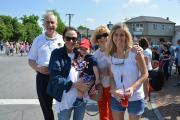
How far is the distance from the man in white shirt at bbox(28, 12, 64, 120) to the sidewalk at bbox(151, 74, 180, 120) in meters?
3.21

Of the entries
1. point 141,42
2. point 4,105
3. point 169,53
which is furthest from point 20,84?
point 169,53

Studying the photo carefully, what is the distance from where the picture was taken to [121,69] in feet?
14.3

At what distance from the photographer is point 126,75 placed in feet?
14.1

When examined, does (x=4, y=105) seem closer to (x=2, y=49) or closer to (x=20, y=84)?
(x=20, y=84)

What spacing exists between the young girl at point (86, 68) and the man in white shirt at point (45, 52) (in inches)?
30.4

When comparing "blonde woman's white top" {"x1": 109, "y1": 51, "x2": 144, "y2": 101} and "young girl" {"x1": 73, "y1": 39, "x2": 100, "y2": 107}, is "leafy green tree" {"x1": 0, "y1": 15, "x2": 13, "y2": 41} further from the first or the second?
"blonde woman's white top" {"x1": 109, "y1": 51, "x2": 144, "y2": 101}

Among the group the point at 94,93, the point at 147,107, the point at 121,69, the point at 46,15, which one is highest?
the point at 46,15

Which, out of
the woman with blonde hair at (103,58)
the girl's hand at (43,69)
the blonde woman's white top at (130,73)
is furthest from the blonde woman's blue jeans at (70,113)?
the girl's hand at (43,69)

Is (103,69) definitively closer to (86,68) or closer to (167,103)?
(86,68)

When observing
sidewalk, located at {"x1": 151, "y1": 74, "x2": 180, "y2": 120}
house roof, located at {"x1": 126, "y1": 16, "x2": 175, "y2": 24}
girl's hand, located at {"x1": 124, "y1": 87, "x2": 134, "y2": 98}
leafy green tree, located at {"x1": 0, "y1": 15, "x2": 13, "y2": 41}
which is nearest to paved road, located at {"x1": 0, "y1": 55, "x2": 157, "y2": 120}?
sidewalk, located at {"x1": 151, "y1": 74, "x2": 180, "y2": 120}

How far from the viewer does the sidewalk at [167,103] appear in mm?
7977

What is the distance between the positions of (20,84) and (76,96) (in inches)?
370

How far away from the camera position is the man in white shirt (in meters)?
5.31

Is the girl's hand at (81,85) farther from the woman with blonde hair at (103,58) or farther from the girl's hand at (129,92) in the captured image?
the woman with blonde hair at (103,58)
